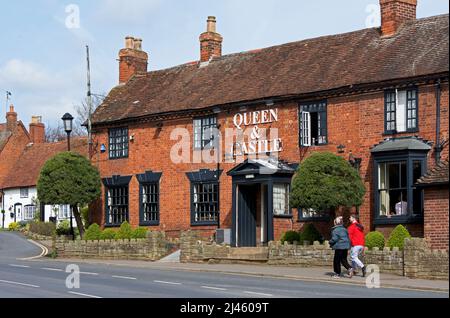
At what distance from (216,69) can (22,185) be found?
2911 centimetres

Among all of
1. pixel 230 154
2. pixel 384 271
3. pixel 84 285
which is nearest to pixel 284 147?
pixel 230 154

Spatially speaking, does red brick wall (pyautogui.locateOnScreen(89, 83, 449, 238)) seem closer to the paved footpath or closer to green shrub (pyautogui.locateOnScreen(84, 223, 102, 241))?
green shrub (pyautogui.locateOnScreen(84, 223, 102, 241))

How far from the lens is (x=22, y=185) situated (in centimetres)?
6619

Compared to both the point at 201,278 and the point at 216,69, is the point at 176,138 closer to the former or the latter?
the point at 216,69

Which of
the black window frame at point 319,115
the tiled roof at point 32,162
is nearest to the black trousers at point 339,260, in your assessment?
the black window frame at point 319,115

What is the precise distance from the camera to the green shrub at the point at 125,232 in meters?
39.1

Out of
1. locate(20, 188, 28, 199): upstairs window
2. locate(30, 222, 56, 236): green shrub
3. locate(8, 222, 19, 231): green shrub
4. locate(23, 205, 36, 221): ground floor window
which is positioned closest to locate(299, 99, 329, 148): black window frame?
locate(30, 222, 56, 236): green shrub

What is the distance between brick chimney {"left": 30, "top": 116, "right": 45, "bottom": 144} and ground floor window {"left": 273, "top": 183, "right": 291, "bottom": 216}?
41.0 metres

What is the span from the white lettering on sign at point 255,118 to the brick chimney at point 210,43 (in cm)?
659

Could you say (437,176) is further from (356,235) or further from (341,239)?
(341,239)

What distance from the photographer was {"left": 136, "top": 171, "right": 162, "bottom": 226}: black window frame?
40625 millimetres
